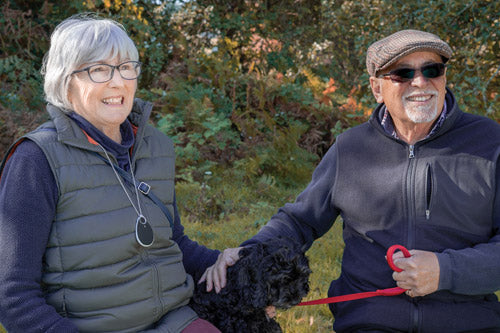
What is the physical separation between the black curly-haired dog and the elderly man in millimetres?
108

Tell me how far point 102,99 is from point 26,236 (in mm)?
715

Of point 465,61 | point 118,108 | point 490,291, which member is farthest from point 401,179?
point 465,61

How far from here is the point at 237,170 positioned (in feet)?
22.2

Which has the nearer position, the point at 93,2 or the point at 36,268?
the point at 36,268

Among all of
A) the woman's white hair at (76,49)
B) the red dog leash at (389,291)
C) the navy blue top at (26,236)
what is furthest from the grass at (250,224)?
the woman's white hair at (76,49)

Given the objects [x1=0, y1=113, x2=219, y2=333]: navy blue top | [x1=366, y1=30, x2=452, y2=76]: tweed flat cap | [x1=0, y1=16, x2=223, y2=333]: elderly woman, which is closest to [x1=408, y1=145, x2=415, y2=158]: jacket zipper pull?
[x1=366, y1=30, x2=452, y2=76]: tweed flat cap

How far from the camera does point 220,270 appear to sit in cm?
250

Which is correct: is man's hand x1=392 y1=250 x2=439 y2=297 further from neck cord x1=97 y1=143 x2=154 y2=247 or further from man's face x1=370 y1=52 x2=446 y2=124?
neck cord x1=97 y1=143 x2=154 y2=247

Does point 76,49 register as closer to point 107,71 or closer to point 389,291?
point 107,71

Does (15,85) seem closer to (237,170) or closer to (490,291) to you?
(237,170)

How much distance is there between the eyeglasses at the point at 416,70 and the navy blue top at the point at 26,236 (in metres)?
1.82

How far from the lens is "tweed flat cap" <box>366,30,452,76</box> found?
2490 millimetres

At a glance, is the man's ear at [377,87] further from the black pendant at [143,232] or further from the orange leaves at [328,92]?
the orange leaves at [328,92]

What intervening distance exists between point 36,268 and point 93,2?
814cm
